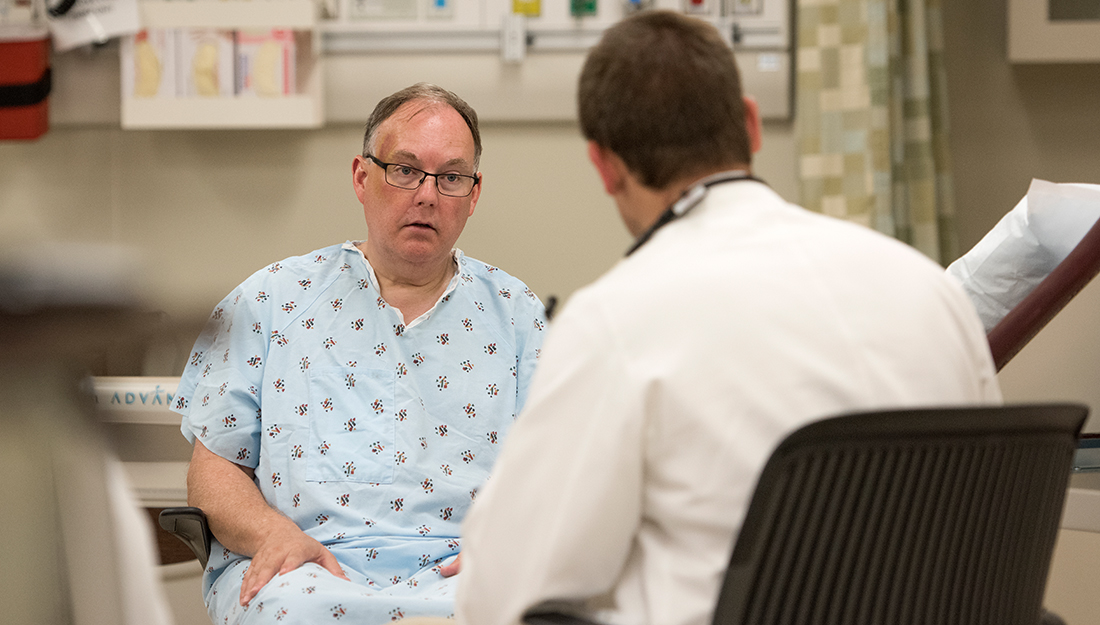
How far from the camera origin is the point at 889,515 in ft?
2.77

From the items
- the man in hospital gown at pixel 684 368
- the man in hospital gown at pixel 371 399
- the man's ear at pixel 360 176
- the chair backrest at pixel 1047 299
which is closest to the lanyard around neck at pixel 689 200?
the man in hospital gown at pixel 684 368

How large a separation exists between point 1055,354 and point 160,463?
1909 mm

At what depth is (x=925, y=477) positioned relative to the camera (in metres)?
0.84

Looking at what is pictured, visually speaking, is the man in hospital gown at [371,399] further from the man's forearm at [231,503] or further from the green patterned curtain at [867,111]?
the green patterned curtain at [867,111]

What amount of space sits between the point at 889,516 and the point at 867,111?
2237 mm

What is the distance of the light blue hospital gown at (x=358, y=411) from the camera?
5.38ft

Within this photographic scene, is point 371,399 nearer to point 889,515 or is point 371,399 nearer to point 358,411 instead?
point 358,411

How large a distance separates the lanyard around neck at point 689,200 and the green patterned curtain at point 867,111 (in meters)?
1.98

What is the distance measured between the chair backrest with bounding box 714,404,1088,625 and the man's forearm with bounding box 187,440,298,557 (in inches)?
39.8

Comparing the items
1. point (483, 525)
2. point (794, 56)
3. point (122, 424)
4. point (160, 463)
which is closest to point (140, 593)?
point (122, 424)

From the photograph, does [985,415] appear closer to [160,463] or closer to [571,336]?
[571,336]

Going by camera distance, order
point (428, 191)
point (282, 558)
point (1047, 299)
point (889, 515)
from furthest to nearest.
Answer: point (428, 191) → point (282, 558) → point (1047, 299) → point (889, 515)


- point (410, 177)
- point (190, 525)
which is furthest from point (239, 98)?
point (190, 525)

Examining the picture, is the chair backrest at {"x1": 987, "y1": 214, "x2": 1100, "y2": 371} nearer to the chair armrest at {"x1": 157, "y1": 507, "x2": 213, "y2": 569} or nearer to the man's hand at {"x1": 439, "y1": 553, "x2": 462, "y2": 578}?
the man's hand at {"x1": 439, "y1": 553, "x2": 462, "y2": 578}
